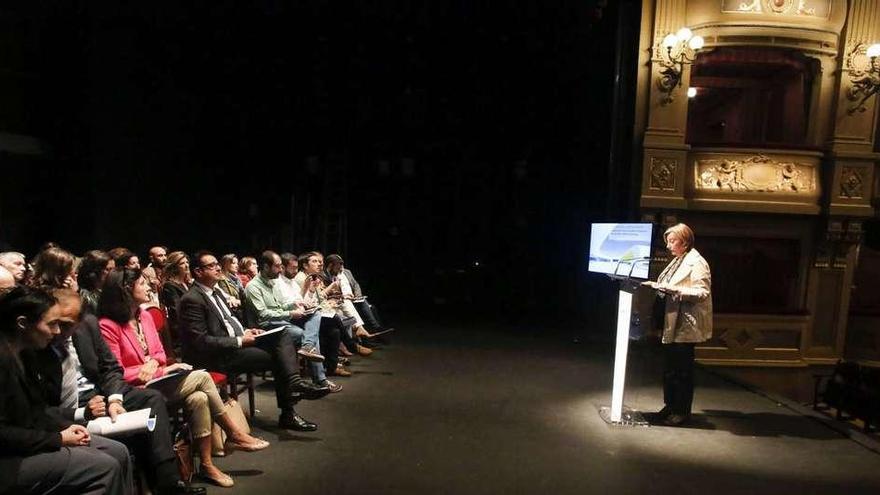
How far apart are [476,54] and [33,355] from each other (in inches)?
399

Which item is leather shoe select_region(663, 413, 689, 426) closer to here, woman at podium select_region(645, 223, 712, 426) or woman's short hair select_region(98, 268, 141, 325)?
woman at podium select_region(645, 223, 712, 426)

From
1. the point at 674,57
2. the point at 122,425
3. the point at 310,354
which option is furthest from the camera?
the point at 674,57

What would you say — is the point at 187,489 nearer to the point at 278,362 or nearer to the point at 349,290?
the point at 278,362

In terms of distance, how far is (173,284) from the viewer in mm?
4203

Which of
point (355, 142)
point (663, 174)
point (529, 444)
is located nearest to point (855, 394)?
point (529, 444)

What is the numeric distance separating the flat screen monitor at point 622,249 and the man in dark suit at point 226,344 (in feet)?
8.78

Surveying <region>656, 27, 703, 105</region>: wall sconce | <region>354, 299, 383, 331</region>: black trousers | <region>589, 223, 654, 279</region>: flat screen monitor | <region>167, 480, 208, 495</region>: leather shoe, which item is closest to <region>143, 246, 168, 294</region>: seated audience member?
<region>167, 480, 208, 495</region>: leather shoe

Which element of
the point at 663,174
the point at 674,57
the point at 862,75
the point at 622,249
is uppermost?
the point at 674,57

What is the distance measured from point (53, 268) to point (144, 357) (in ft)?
2.32

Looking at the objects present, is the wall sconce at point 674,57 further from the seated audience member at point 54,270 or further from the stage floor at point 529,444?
the seated audience member at point 54,270

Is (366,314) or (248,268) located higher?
(248,268)

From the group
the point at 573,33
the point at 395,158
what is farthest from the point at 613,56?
the point at 395,158

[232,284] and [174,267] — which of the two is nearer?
[174,267]

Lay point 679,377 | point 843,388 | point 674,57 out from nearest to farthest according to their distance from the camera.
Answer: point 679,377, point 843,388, point 674,57
